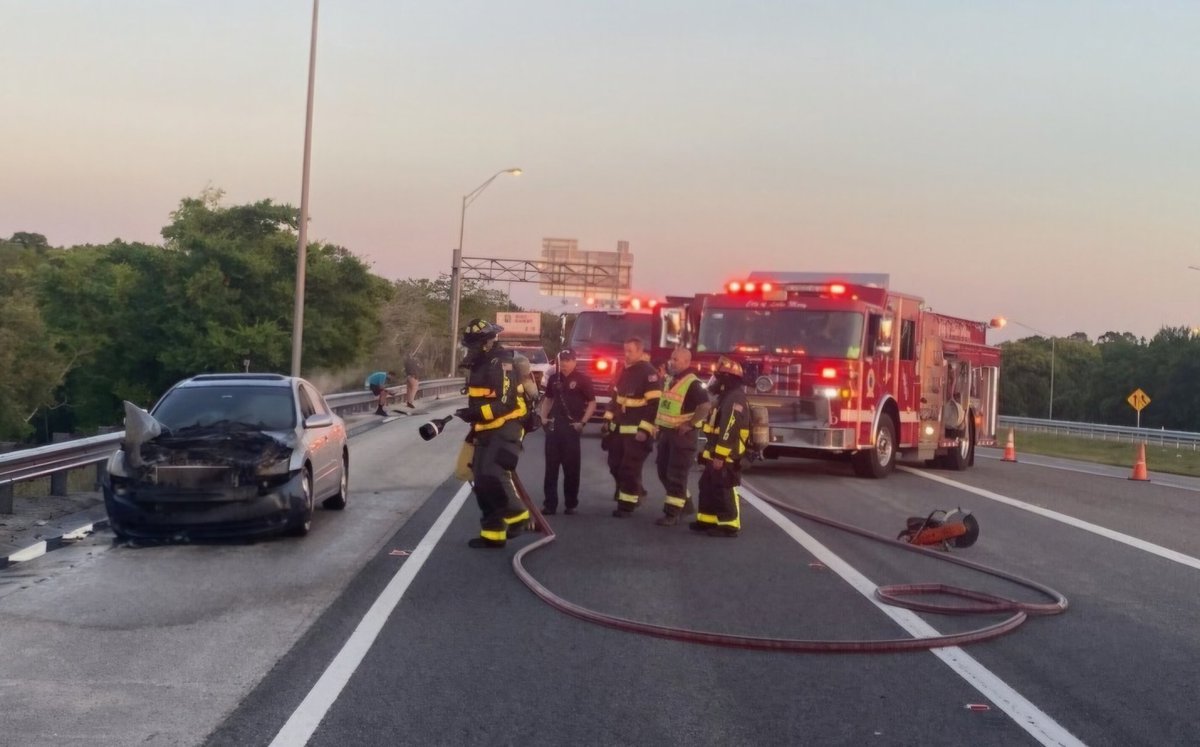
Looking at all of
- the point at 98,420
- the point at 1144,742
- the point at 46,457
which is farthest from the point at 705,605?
the point at 98,420

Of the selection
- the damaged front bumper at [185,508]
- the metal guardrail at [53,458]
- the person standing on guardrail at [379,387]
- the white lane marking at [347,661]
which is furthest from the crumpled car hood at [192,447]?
the person standing on guardrail at [379,387]

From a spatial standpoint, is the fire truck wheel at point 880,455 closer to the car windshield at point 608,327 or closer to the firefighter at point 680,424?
the firefighter at point 680,424

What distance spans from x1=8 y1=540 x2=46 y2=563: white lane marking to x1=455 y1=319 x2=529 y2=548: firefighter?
3539mm

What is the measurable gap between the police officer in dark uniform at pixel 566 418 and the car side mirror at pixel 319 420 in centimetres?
219

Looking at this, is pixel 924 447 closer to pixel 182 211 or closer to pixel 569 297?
pixel 182 211

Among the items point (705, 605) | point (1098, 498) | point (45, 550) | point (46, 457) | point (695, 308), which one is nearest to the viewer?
point (705, 605)

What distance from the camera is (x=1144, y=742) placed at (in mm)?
5805

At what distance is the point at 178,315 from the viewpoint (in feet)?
156

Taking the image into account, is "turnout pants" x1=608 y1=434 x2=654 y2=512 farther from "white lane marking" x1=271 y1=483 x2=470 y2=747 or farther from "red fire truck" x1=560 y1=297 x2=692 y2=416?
"red fire truck" x1=560 y1=297 x2=692 y2=416

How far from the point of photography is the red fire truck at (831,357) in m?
17.8

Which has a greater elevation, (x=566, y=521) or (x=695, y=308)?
(x=695, y=308)

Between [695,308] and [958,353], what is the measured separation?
5174 mm

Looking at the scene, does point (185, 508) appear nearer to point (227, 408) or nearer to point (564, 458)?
point (227, 408)

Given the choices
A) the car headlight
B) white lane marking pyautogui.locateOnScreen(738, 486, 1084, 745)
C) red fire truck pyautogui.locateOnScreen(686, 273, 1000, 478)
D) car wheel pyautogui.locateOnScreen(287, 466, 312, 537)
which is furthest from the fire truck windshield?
the car headlight
